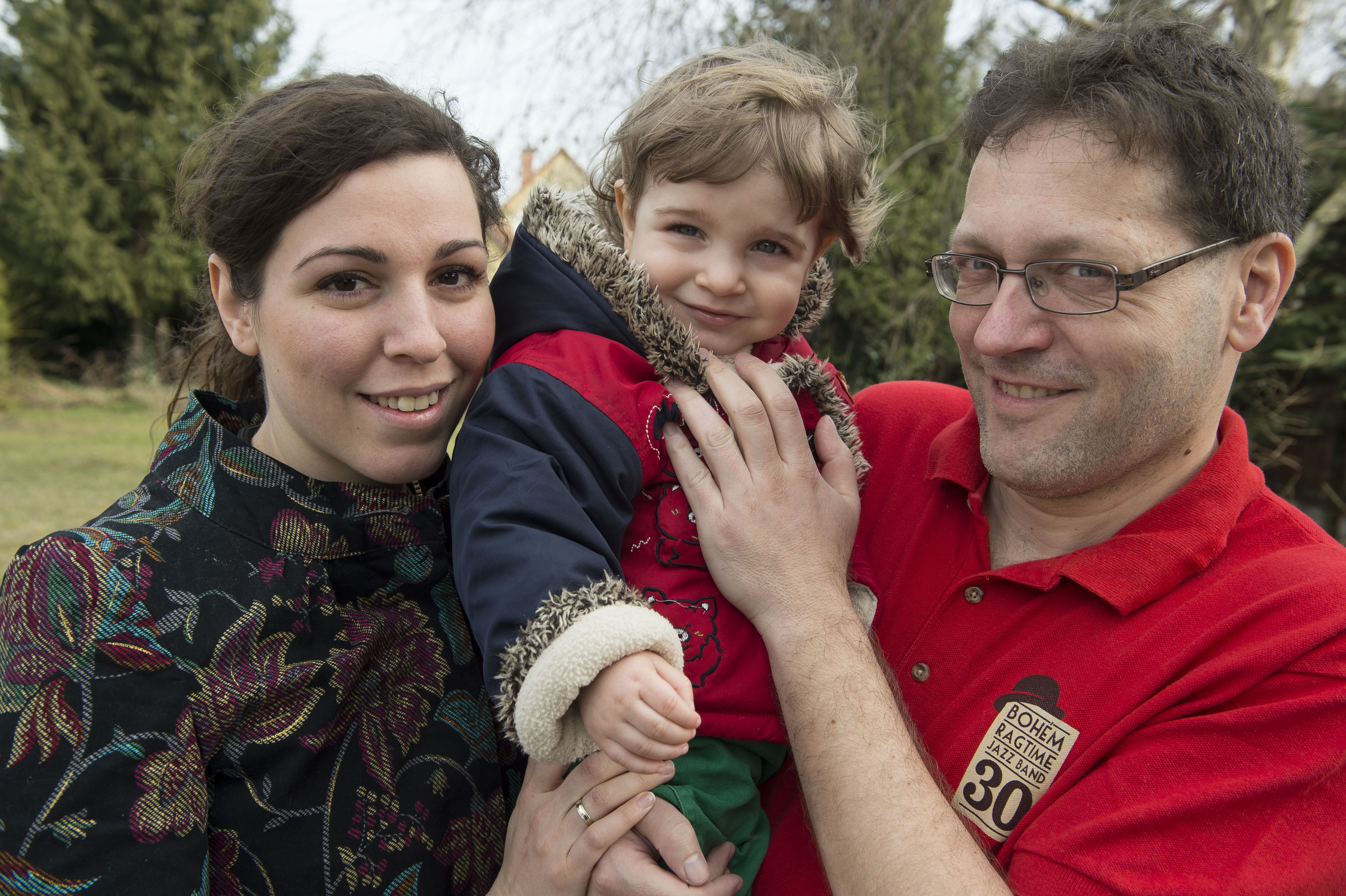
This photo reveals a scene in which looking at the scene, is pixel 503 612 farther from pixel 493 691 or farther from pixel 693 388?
pixel 693 388

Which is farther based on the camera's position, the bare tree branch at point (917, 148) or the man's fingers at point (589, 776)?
the bare tree branch at point (917, 148)

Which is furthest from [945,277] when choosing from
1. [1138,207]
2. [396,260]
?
[396,260]

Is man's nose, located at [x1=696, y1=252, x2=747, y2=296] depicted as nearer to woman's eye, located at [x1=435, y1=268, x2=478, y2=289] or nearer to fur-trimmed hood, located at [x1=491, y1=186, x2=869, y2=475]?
fur-trimmed hood, located at [x1=491, y1=186, x2=869, y2=475]

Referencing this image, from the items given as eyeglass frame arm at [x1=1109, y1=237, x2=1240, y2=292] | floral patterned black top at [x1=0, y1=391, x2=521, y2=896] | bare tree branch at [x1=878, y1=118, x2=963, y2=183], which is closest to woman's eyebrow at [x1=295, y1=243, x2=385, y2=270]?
floral patterned black top at [x1=0, y1=391, x2=521, y2=896]

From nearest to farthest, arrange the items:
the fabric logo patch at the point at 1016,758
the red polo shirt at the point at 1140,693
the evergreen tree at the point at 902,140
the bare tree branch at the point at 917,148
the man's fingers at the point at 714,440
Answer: the red polo shirt at the point at 1140,693
the fabric logo patch at the point at 1016,758
the man's fingers at the point at 714,440
the bare tree branch at the point at 917,148
the evergreen tree at the point at 902,140

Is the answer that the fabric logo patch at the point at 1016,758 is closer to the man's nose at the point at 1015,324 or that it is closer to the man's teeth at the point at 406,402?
the man's nose at the point at 1015,324

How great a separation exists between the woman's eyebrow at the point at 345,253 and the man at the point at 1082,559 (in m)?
0.71

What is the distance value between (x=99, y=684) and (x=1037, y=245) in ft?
6.36

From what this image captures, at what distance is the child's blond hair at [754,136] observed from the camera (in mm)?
2021

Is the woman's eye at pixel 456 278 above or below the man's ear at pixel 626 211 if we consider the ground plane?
below

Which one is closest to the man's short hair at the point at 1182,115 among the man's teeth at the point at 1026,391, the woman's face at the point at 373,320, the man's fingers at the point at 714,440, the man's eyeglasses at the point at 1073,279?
the man's eyeglasses at the point at 1073,279

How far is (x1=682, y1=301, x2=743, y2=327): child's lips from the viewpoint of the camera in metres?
2.10

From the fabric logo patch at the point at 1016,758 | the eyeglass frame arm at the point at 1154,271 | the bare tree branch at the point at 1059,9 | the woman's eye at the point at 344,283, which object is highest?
the bare tree branch at the point at 1059,9

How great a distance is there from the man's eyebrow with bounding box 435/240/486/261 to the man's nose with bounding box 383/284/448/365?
0.26ft
